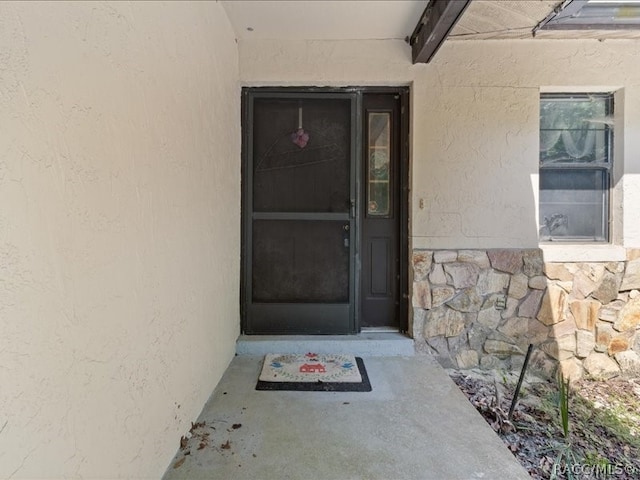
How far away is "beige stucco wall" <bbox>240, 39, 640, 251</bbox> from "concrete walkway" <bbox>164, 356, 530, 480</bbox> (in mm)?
1289

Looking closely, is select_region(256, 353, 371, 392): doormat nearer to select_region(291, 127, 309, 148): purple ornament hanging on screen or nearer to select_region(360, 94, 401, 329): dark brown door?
select_region(360, 94, 401, 329): dark brown door

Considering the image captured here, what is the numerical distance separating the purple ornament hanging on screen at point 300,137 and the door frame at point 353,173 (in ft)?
1.00

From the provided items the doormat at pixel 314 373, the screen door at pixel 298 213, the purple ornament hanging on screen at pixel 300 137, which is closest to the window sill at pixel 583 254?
the screen door at pixel 298 213

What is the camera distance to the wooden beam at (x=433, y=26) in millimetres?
2236

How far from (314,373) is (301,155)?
1.75m

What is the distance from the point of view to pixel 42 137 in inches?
37.1

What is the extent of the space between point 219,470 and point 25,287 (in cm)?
123

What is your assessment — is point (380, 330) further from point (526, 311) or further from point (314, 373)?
point (526, 311)

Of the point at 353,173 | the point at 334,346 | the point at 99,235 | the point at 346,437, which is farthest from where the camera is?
the point at 353,173

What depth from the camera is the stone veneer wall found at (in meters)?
2.98

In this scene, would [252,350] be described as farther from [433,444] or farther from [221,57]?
[221,57]

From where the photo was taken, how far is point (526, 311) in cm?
299

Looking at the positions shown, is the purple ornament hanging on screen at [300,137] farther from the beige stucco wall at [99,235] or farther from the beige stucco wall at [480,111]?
the beige stucco wall at [99,235]

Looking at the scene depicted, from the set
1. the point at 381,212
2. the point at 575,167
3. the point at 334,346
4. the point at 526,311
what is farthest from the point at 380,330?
the point at 575,167
